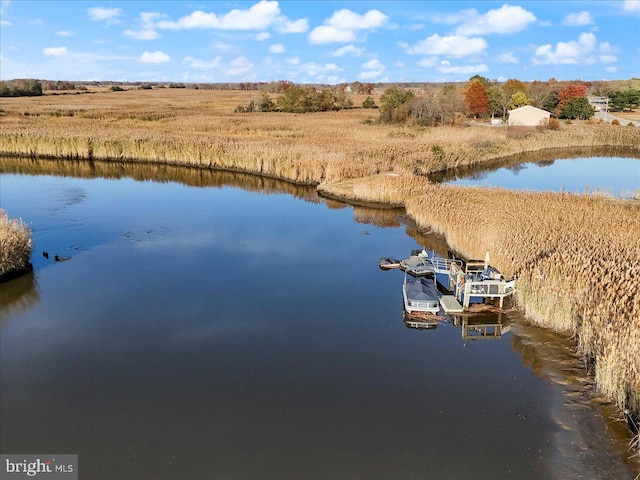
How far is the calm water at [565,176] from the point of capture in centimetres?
3341

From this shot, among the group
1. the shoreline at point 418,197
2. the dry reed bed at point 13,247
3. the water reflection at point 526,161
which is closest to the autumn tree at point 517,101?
the water reflection at point 526,161

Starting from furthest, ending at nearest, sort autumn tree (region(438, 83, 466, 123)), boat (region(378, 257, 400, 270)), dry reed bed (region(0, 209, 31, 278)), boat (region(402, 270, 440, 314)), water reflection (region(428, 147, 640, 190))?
autumn tree (region(438, 83, 466, 123)) < water reflection (region(428, 147, 640, 190)) < boat (region(378, 257, 400, 270)) < dry reed bed (region(0, 209, 31, 278)) < boat (region(402, 270, 440, 314))

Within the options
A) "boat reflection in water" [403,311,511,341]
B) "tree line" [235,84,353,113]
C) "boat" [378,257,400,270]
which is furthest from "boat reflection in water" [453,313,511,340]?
"tree line" [235,84,353,113]

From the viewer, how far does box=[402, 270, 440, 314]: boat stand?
1373cm

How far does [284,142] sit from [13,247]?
97.0 ft

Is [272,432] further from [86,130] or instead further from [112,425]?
[86,130]

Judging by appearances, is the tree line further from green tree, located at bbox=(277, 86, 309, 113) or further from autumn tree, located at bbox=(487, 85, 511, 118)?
autumn tree, located at bbox=(487, 85, 511, 118)

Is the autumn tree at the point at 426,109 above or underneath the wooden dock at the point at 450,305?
above

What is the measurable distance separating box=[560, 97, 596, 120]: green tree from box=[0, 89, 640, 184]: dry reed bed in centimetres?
1079

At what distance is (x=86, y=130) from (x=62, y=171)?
1356 centimetres

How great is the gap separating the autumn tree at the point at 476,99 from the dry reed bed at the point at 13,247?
67.9 metres

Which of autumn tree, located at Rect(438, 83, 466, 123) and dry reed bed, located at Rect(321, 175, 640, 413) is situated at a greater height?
autumn tree, located at Rect(438, 83, 466, 123)

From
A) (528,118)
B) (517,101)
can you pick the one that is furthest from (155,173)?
(517,101)

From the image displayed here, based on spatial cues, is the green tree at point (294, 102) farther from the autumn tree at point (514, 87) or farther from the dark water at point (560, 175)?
the dark water at point (560, 175)
